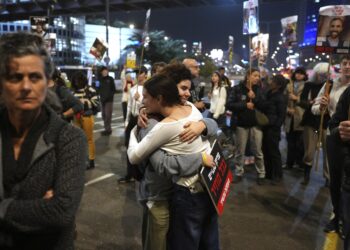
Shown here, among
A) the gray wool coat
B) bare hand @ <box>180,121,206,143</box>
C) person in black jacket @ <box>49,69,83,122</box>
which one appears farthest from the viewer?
person in black jacket @ <box>49,69,83,122</box>

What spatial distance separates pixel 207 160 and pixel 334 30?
10.1 feet

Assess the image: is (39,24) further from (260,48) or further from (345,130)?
(345,130)

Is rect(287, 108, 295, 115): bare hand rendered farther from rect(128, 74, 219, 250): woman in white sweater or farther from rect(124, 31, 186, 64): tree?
rect(124, 31, 186, 64): tree

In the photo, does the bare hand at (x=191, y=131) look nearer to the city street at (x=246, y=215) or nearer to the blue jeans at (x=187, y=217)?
the blue jeans at (x=187, y=217)

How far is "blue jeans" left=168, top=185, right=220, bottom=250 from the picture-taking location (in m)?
2.80

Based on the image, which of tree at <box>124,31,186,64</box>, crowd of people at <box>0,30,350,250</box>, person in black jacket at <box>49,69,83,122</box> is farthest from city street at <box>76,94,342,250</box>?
tree at <box>124,31,186,64</box>

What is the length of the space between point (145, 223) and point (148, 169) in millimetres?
548

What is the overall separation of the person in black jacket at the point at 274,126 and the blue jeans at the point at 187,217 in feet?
14.5

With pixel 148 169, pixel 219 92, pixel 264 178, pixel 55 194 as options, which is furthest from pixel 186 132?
pixel 219 92

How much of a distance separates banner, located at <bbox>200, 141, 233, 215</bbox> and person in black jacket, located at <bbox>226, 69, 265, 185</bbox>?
3.81m

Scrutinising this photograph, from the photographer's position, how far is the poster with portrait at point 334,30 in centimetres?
482

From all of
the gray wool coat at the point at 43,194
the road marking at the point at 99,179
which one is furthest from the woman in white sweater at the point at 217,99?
the gray wool coat at the point at 43,194

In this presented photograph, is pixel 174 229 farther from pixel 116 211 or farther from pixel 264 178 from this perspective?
pixel 264 178

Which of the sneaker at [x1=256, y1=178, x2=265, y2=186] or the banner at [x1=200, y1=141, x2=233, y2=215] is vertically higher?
the banner at [x1=200, y1=141, x2=233, y2=215]
